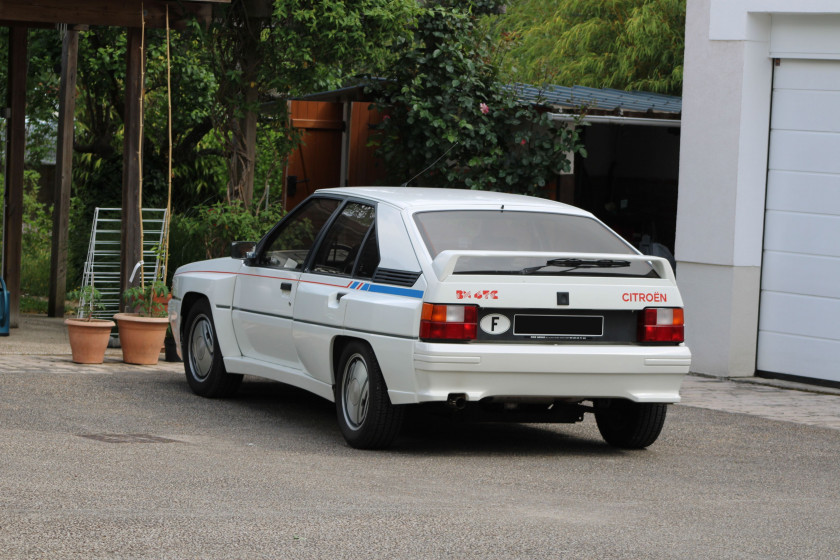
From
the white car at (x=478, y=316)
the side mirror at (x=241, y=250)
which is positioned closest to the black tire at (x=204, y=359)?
the side mirror at (x=241, y=250)

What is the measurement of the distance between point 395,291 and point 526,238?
0.96m

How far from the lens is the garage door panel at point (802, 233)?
12203 mm

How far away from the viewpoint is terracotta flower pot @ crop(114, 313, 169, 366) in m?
12.0

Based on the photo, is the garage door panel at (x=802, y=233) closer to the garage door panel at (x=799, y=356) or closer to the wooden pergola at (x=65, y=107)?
the garage door panel at (x=799, y=356)

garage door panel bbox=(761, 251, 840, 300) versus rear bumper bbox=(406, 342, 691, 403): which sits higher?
garage door panel bbox=(761, 251, 840, 300)

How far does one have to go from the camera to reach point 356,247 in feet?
28.6

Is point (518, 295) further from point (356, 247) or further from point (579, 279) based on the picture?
point (356, 247)

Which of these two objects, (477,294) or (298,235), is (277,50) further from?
(477,294)

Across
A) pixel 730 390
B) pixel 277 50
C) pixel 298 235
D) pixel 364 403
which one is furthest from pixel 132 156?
pixel 730 390

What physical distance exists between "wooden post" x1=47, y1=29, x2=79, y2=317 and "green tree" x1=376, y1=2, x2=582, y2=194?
3561mm

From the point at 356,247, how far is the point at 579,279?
1.49 metres

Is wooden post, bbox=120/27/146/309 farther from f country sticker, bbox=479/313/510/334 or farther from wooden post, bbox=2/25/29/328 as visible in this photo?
f country sticker, bbox=479/313/510/334

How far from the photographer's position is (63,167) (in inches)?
651

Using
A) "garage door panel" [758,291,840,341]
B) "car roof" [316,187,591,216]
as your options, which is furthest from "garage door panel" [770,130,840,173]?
"car roof" [316,187,591,216]
